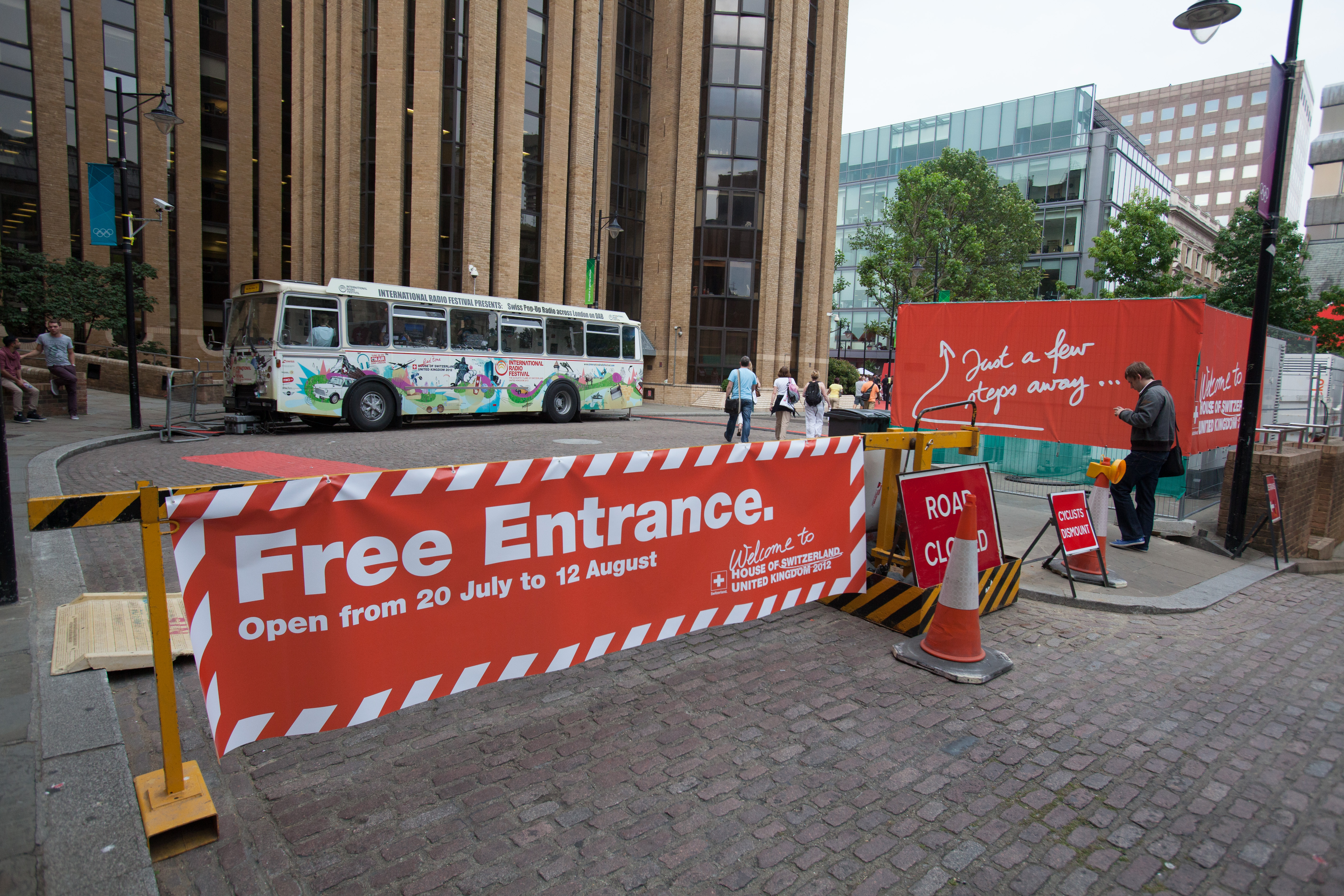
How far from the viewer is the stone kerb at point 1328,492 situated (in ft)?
30.1

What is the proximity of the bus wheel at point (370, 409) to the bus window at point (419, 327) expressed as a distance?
3.91 ft

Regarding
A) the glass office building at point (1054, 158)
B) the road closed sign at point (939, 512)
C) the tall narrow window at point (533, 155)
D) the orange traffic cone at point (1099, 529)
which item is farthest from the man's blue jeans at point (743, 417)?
the glass office building at point (1054, 158)

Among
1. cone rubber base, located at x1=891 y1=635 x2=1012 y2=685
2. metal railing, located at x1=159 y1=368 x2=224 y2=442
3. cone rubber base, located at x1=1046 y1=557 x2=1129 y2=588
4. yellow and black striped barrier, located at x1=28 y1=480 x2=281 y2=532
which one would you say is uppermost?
yellow and black striped barrier, located at x1=28 y1=480 x2=281 y2=532

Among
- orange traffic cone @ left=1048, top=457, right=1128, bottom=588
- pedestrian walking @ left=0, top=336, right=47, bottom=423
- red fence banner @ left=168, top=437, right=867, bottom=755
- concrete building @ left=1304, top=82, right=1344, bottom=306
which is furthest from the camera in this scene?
concrete building @ left=1304, top=82, right=1344, bottom=306

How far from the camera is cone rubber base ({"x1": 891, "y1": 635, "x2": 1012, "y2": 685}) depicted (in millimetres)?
4469

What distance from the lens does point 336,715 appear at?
3221mm

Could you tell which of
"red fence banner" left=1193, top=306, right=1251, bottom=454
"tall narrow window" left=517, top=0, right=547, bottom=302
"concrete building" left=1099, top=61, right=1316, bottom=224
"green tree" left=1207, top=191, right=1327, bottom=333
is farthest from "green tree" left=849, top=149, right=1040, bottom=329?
"concrete building" left=1099, top=61, right=1316, bottom=224

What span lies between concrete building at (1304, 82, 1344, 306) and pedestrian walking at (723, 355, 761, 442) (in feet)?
236

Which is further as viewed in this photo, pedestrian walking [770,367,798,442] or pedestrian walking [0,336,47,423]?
pedestrian walking [770,367,798,442]

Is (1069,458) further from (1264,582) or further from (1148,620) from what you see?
(1148,620)

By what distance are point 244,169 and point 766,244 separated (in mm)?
27358

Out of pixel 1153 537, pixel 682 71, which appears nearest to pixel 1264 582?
pixel 1153 537

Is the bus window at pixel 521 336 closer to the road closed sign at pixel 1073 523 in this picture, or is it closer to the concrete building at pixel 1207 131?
the road closed sign at pixel 1073 523

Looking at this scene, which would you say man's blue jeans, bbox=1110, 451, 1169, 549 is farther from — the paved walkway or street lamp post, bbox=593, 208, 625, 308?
street lamp post, bbox=593, 208, 625, 308
